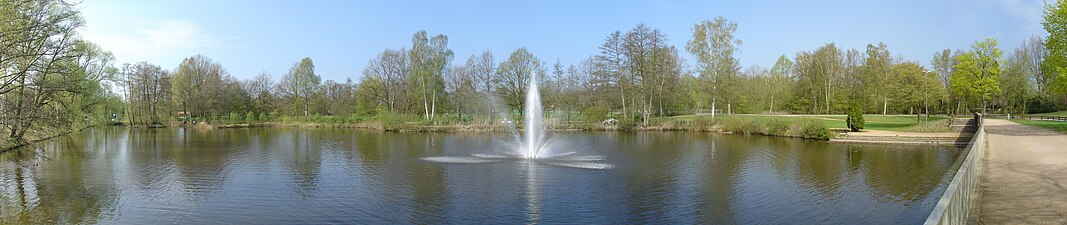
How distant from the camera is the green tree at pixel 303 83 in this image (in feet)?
198

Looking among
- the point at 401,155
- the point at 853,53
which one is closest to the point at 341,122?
the point at 401,155

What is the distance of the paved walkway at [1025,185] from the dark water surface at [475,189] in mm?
A: 1429

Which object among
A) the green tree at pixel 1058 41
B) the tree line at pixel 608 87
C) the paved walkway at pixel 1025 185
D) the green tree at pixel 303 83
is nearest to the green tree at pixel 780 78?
the tree line at pixel 608 87

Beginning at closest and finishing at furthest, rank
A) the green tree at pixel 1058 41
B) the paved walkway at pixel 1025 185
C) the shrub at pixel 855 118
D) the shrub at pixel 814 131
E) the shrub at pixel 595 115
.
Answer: the paved walkway at pixel 1025 185 < the green tree at pixel 1058 41 < the shrub at pixel 814 131 < the shrub at pixel 855 118 < the shrub at pixel 595 115

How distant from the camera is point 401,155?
22.2 metres

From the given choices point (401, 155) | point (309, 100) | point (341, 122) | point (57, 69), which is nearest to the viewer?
point (57, 69)

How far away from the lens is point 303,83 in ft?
199

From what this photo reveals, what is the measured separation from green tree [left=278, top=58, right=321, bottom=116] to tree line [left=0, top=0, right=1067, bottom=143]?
0.12 meters

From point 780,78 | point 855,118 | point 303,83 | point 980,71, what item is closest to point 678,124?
point 855,118

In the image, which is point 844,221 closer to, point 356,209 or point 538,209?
point 538,209

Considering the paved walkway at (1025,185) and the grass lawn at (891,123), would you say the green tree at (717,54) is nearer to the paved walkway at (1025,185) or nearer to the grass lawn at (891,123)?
the grass lawn at (891,123)

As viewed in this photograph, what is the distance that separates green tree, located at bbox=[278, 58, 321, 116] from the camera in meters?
60.5

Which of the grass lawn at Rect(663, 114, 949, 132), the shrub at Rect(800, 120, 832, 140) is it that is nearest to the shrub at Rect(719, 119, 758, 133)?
the grass lawn at Rect(663, 114, 949, 132)

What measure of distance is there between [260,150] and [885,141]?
1230 inches
